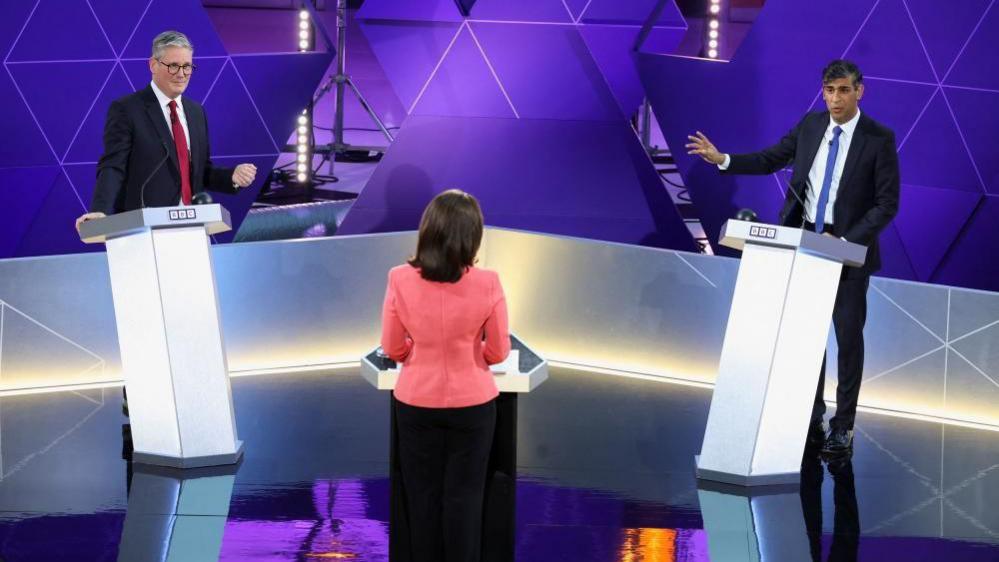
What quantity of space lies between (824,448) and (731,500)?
82 cm

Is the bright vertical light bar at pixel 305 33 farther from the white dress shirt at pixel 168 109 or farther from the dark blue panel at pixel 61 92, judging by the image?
the white dress shirt at pixel 168 109

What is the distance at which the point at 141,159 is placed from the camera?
5055 millimetres

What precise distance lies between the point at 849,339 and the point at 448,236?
2.65 m

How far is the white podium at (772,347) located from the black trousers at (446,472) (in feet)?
5.36

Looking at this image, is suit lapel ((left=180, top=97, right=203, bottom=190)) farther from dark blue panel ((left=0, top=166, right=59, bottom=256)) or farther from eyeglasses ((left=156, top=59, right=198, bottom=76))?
dark blue panel ((left=0, top=166, right=59, bottom=256))

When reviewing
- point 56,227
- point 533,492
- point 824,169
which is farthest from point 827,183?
point 56,227

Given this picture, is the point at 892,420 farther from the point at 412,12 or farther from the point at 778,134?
the point at 412,12

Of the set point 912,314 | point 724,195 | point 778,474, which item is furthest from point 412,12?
point 778,474

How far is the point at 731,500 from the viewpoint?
477 cm

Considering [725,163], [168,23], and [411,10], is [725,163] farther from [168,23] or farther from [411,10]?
[168,23]

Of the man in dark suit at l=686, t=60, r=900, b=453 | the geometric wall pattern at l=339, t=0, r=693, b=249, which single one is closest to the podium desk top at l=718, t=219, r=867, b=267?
the man in dark suit at l=686, t=60, r=900, b=453

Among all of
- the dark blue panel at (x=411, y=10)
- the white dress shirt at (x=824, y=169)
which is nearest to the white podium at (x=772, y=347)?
the white dress shirt at (x=824, y=169)

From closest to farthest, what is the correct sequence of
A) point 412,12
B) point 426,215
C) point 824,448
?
point 426,215, point 824,448, point 412,12

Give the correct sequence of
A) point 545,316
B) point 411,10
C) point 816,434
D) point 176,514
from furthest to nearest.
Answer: point 411,10, point 545,316, point 816,434, point 176,514
